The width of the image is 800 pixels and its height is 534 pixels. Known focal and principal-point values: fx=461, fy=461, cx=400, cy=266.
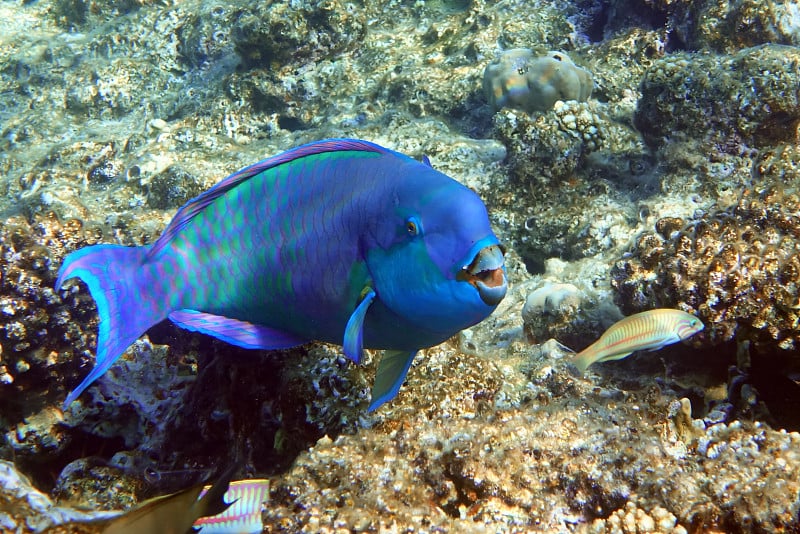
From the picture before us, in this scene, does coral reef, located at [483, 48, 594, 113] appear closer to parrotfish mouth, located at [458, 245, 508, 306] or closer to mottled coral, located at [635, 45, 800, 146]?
mottled coral, located at [635, 45, 800, 146]

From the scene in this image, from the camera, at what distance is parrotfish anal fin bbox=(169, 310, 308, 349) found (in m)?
1.83

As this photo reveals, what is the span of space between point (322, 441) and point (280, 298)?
2.54ft

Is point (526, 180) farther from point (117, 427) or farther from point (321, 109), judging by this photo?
point (117, 427)

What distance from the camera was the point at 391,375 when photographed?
189 centimetres

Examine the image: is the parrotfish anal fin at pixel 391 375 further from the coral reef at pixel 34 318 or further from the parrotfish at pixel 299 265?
the coral reef at pixel 34 318

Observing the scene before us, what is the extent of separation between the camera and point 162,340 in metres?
3.36

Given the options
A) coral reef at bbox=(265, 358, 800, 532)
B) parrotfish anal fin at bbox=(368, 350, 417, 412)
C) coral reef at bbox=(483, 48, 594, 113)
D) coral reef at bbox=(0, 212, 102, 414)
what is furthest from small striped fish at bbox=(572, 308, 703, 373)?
coral reef at bbox=(483, 48, 594, 113)

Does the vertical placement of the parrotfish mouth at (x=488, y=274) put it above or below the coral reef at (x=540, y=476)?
above

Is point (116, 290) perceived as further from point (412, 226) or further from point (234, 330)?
point (412, 226)

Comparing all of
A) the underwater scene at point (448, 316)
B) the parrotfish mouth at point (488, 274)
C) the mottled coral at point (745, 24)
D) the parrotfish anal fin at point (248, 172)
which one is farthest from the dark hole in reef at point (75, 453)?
the mottled coral at point (745, 24)

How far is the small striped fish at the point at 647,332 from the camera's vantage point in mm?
2656

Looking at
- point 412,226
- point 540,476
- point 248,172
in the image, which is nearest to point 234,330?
point 248,172

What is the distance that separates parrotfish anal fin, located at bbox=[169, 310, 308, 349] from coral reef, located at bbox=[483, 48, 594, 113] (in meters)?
4.87

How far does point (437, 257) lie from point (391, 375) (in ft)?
2.27
